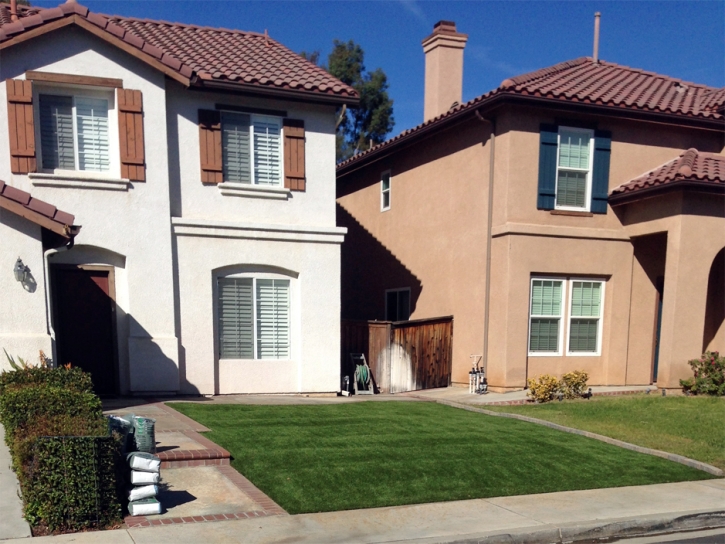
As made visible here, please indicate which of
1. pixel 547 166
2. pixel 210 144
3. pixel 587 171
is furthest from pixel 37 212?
pixel 587 171

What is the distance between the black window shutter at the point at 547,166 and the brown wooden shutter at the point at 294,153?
5257 millimetres

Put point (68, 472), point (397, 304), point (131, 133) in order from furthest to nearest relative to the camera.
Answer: point (397, 304) < point (131, 133) < point (68, 472)

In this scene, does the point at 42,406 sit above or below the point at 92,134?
below

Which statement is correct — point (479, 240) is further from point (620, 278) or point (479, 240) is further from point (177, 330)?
point (177, 330)

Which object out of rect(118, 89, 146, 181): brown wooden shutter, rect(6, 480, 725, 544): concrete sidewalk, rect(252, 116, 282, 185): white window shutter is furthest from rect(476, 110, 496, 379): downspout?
rect(118, 89, 146, 181): brown wooden shutter

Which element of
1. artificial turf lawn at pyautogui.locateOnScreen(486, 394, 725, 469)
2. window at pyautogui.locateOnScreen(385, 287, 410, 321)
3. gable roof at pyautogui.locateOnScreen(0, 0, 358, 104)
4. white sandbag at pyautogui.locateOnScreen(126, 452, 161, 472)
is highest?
gable roof at pyautogui.locateOnScreen(0, 0, 358, 104)

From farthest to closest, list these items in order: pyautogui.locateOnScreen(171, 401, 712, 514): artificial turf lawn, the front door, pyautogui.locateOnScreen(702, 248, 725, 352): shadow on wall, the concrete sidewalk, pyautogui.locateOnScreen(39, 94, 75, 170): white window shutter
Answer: pyautogui.locateOnScreen(702, 248, 725, 352): shadow on wall → the front door → pyautogui.locateOnScreen(39, 94, 75, 170): white window shutter → pyautogui.locateOnScreen(171, 401, 712, 514): artificial turf lawn → the concrete sidewalk

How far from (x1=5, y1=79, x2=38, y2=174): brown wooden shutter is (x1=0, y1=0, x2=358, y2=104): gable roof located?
0.71 metres

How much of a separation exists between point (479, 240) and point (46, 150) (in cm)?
909

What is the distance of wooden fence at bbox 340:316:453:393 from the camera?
1423 centimetres

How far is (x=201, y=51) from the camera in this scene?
43.1 feet

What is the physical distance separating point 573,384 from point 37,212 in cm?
1044

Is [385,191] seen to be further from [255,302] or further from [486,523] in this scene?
[486,523]

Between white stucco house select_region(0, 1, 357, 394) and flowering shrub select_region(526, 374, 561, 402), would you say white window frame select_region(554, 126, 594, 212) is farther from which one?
white stucco house select_region(0, 1, 357, 394)
